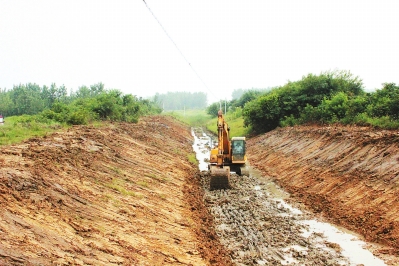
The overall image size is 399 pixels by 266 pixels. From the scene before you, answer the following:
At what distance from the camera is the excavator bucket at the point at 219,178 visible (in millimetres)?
19266

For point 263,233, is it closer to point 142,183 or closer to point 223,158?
point 142,183

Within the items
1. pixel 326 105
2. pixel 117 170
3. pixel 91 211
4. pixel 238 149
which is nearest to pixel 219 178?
pixel 238 149

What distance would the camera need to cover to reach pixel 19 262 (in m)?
6.19

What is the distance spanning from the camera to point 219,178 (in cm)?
1934

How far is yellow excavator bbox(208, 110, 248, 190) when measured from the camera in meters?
19.4

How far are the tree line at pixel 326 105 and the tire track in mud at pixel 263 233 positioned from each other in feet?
32.9

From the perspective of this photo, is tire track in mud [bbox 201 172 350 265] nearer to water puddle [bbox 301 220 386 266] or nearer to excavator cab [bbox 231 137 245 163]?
water puddle [bbox 301 220 386 266]

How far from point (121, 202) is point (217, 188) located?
26.8ft

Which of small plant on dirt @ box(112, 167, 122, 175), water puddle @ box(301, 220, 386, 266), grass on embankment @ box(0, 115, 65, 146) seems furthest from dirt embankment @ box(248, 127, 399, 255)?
grass on embankment @ box(0, 115, 65, 146)

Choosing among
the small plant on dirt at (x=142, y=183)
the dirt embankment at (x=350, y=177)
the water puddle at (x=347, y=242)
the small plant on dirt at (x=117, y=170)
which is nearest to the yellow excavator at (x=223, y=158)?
the dirt embankment at (x=350, y=177)

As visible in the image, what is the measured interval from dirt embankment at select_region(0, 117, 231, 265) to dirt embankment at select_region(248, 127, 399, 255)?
560cm

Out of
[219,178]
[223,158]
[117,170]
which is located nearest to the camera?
[117,170]

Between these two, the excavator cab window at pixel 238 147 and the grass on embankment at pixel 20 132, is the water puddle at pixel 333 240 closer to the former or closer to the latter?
Answer: the excavator cab window at pixel 238 147

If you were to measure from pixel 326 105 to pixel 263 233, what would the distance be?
21127mm
